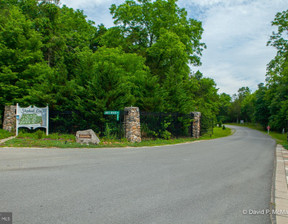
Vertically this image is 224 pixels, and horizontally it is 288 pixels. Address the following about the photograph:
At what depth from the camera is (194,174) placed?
5.78 meters

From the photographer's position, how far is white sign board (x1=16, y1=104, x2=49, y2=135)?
43.3 ft

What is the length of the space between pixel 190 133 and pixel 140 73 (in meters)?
7.45

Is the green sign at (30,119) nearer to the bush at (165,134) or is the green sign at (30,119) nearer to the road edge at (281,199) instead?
the bush at (165,134)

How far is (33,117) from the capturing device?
44.1 ft

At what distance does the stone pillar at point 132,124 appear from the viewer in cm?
1273

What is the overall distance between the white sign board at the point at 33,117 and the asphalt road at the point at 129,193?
7.25 metres

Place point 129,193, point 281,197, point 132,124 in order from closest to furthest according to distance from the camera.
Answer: point 129,193, point 281,197, point 132,124

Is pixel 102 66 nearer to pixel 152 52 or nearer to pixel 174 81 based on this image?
pixel 174 81

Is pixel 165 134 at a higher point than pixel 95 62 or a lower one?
lower

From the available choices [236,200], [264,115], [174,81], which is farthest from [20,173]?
[264,115]

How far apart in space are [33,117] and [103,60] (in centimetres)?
674
